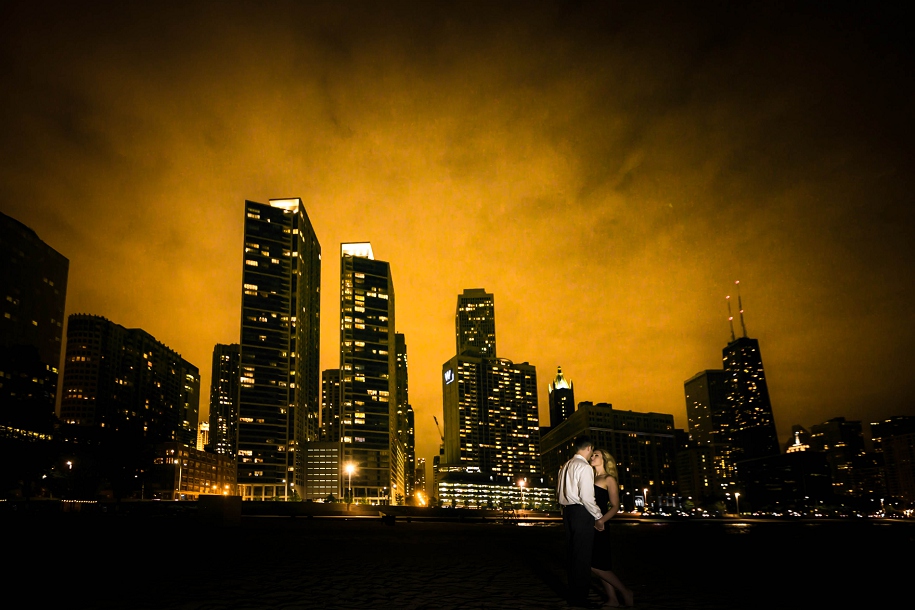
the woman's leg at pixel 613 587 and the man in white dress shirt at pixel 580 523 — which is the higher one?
the man in white dress shirt at pixel 580 523

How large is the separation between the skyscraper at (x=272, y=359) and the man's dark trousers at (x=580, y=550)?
173428 millimetres

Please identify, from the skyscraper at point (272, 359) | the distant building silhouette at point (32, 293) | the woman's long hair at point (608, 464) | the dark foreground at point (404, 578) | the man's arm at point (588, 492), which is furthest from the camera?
the skyscraper at point (272, 359)

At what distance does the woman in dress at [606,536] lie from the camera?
7.02 meters

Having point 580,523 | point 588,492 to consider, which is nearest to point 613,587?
point 580,523

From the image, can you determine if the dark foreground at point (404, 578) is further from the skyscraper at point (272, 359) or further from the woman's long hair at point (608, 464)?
the skyscraper at point (272, 359)

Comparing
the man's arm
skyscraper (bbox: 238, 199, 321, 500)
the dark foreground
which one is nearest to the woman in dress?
the man's arm

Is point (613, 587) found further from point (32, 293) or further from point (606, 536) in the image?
point (32, 293)

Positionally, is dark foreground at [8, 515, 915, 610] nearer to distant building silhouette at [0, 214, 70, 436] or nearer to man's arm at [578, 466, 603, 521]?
man's arm at [578, 466, 603, 521]

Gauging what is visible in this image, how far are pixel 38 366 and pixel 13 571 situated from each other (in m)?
57.4

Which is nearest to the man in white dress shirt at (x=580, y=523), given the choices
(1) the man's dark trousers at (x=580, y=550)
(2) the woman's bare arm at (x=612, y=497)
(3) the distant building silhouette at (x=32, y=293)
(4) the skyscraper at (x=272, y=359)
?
(1) the man's dark trousers at (x=580, y=550)

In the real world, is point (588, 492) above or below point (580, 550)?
above

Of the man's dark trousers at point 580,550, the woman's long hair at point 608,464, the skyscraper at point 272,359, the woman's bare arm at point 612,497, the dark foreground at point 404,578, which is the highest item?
the skyscraper at point 272,359

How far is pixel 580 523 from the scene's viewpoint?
693 cm

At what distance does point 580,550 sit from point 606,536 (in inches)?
20.0
